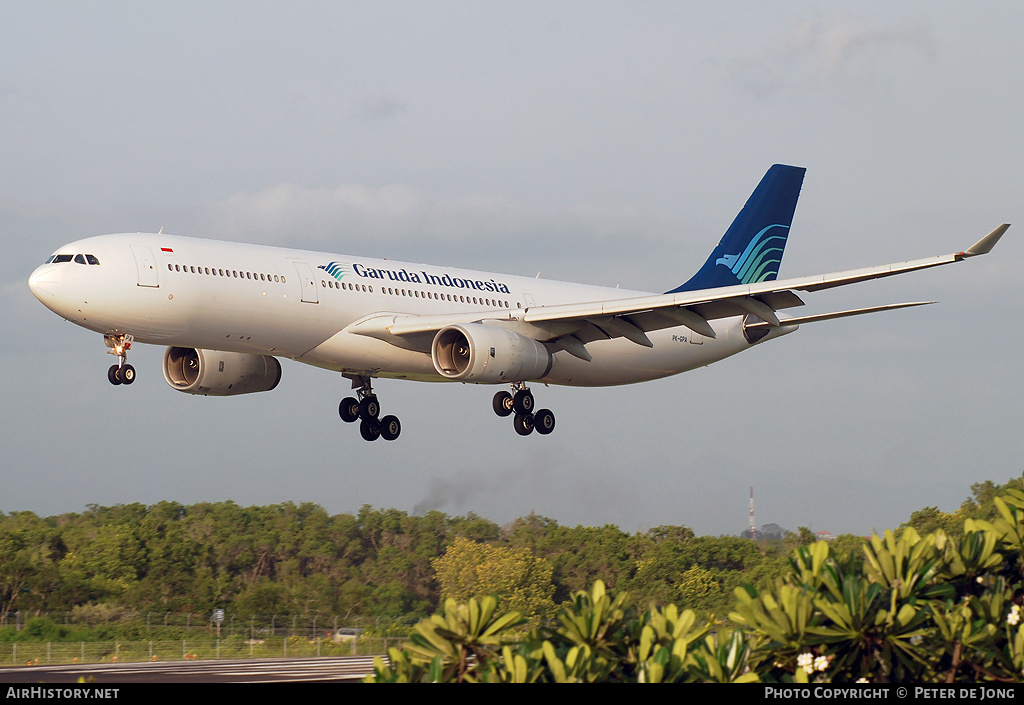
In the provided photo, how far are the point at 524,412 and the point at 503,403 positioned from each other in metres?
0.76

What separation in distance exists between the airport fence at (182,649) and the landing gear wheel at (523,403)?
1276 cm

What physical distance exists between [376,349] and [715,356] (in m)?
14.1

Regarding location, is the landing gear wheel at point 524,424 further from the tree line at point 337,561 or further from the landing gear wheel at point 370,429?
the tree line at point 337,561

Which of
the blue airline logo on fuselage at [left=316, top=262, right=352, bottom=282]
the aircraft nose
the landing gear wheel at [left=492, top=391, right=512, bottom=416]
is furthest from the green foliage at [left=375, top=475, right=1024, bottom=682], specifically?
the landing gear wheel at [left=492, top=391, right=512, bottom=416]

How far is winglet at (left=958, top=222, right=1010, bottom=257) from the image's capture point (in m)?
26.0

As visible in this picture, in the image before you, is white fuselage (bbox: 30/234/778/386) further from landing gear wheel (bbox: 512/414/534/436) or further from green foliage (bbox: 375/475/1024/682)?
green foliage (bbox: 375/475/1024/682)

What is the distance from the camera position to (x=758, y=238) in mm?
46719

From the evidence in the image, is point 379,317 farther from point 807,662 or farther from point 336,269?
point 807,662

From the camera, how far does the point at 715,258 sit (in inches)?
1816

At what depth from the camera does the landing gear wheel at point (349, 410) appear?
40.8 m

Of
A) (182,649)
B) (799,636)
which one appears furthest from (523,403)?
(799,636)

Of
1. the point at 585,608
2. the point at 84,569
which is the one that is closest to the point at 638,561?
the point at 84,569

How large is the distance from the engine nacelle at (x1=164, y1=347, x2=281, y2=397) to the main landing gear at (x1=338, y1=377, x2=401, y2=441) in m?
3.29
